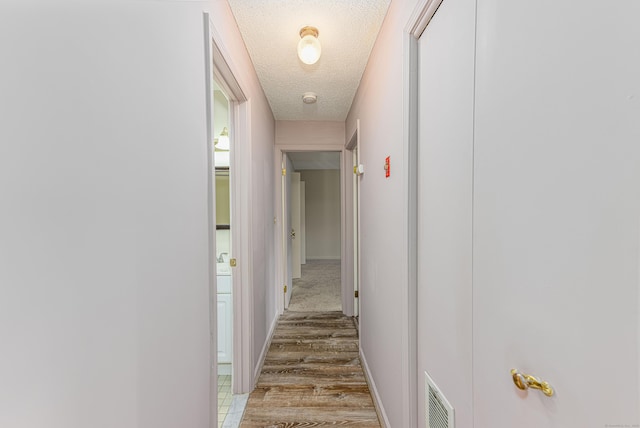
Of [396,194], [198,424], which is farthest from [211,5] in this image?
[198,424]

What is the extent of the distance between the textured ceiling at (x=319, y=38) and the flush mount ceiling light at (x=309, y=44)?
4 centimetres

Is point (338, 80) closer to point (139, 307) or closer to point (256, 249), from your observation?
point (256, 249)

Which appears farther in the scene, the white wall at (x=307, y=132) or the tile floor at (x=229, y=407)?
the white wall at (x=307, y=132)

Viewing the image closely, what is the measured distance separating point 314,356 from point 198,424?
158 centimetres

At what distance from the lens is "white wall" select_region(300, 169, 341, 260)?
24.8 ft

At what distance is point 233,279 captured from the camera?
6.45 ft

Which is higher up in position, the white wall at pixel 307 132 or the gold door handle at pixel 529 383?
the white wall at pixel 307 132

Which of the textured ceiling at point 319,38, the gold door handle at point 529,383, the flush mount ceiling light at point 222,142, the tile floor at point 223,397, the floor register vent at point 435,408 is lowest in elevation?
the tile floor at point 223,397

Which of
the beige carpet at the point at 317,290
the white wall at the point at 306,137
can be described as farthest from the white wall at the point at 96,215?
the beige carpet at the point at 317,290

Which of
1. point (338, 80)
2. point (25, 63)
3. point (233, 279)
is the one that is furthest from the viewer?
point (338, 80)

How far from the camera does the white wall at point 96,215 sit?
0.44 meters

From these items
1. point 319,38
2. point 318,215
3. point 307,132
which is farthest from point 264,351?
point 318,215

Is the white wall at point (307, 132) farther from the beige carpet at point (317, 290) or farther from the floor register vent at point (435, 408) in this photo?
the floor register vent at point (435, 408)

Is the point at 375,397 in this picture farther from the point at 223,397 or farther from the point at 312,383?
the point at 223,397
